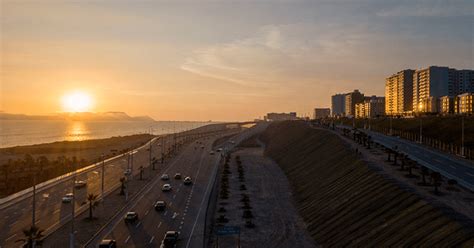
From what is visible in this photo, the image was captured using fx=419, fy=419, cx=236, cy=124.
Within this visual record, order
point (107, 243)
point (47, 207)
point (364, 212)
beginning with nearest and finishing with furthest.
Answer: point (107, 243), point (364, 212), point (47, 207)

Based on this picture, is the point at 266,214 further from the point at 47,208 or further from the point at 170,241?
the point at 47,208

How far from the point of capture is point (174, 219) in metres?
49.9

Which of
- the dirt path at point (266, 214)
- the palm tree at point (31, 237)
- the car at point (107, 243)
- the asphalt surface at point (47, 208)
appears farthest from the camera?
the asphalt surface at point (47, 208)

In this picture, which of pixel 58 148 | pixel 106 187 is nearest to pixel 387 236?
pixel 106 187

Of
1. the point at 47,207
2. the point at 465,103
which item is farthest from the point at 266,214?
the point at 465,103

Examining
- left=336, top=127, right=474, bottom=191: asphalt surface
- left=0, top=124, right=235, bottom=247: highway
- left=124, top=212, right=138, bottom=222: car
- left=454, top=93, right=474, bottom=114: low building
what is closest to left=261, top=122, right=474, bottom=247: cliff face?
left=336, top=127, right=474, bottom=191: asphalt surface

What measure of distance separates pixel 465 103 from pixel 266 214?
475 ft

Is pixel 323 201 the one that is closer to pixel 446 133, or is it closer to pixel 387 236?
pixel 387 236

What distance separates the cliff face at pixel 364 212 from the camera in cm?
2930

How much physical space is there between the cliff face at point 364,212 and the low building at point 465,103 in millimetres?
114446

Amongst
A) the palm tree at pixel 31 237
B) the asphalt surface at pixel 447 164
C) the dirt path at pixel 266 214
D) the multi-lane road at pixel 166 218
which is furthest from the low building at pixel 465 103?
the palm tree at pixel 31 237

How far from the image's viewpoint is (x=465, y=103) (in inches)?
6575

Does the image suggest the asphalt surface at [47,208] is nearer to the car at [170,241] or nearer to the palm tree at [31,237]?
the palm tree at [31,237]

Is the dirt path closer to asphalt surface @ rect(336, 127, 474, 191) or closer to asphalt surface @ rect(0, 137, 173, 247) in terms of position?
asphalt surface @ rect(336, 127, 474, 191)
